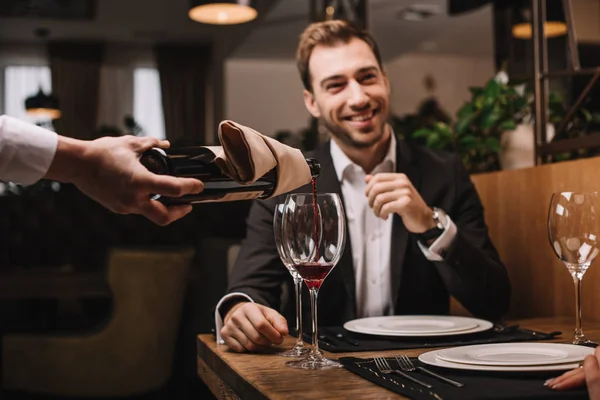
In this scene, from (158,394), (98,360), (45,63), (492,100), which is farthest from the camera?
(45,63)

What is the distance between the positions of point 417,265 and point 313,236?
2.51 ft

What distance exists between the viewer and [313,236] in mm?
1080

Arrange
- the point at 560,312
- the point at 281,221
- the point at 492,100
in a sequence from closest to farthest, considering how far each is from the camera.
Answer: the point at 281,221 → the point at 560,312 → the point at 492,100

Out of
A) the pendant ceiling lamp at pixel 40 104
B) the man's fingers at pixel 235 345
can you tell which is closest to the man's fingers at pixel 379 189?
the man's fingers at pixel 235 345

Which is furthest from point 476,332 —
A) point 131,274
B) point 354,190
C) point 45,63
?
point 45,63

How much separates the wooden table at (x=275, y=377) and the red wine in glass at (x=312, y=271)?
0.13 meters

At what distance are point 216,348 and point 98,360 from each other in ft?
6.62

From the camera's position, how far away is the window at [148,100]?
10.1 metres

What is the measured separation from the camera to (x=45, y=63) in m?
9.77

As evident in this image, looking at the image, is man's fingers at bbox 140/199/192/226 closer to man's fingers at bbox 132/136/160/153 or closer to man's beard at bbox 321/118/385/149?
man's fingers at bbox 132/136/160/153

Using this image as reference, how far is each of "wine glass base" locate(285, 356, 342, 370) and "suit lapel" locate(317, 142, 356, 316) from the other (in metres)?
0.60

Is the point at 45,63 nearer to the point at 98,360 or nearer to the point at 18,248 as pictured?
the point at 18,248

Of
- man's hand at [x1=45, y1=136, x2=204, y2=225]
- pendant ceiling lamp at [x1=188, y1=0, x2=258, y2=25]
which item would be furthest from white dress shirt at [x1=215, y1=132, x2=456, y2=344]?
pendant ceiling lamp at [x1=188, y1=0, x2=258, y2=25]

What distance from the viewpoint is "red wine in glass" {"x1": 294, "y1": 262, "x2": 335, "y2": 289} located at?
1.08 metres
